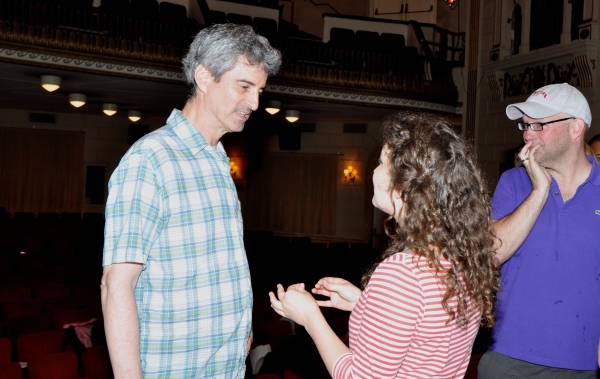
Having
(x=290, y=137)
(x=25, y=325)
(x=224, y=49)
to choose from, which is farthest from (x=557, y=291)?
(x=290, y=137)

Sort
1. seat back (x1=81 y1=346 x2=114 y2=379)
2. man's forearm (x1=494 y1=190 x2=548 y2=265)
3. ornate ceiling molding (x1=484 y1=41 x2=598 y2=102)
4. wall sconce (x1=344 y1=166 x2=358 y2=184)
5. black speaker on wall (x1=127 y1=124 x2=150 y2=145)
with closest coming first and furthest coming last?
man's forearm (x1=494 y1=190 x2=548 y2=265)
seat back (x1=81 y1=346 x2=114 y2=379)
ornate ceiling molding (x1=484 y1=41 x2=598 y2=102)
wall sconce (x1=344 y1=166 x2=358 y2=184)
black speaker on wall (x1=127 y1=124 x2=150 y2=145)

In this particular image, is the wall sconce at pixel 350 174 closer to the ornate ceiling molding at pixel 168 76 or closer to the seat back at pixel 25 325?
the ornate ceiling molding at pixel 168 76

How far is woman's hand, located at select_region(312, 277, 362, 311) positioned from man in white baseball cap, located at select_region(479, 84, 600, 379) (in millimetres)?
521

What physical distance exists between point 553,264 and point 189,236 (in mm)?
1183

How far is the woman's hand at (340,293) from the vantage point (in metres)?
1.72

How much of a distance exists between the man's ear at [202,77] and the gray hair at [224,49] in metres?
0.01

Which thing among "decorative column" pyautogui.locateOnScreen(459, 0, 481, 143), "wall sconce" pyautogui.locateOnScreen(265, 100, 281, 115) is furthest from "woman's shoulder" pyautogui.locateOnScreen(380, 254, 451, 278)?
"decorative column" pyautogui.locateOnScreen(459, 0, 481, 143)

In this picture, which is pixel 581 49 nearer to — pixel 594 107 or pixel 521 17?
pixel 594 107

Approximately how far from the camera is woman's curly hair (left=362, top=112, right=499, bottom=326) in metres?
1.34

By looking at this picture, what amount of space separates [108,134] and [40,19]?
6864mm

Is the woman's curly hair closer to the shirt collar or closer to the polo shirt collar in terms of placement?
the shirt collar

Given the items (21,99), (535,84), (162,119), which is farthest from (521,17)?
(21,99)

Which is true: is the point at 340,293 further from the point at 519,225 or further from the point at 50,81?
the point at 50,81

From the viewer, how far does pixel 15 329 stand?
197 inches
